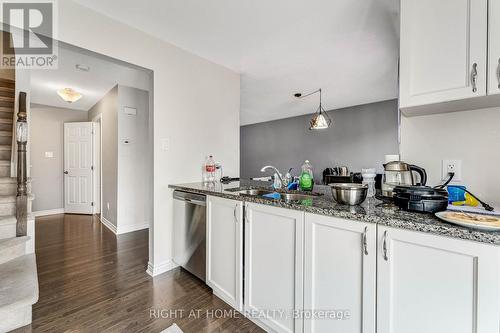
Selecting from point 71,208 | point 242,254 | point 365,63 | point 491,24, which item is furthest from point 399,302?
point 71,208

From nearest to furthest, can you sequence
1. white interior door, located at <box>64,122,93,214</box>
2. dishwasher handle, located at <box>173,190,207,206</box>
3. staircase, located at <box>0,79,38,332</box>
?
staircase, located at <box>0,79,38,332</box> → dishwasher handle, located at <box>173,190,207,206</box> → white interior door, located at <box>64,122,93,214</box>

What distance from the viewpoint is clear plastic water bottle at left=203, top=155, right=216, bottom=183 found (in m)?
2.75

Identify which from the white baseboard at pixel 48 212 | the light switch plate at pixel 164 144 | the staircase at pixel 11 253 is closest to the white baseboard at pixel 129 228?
the staircase at pixel 11 253

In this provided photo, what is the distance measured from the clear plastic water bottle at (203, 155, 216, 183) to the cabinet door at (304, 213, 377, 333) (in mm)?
1696

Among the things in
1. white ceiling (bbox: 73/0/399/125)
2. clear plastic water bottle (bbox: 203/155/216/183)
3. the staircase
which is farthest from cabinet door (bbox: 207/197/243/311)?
white ceiling (bbox: 73/0/399/125)

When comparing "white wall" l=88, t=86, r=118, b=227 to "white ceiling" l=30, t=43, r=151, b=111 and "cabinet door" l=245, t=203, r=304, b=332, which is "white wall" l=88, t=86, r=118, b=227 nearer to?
"white ceiling" l=30, t=43, r=151, b=111

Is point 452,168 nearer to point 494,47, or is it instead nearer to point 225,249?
point 494,47

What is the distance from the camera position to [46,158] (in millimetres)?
4977

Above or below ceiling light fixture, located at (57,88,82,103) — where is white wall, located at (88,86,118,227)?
below

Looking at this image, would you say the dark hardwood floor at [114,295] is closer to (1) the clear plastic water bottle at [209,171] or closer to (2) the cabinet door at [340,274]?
(2) the cabinet door at [340,274]

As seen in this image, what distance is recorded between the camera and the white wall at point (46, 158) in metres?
4.84

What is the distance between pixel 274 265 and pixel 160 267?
148cm

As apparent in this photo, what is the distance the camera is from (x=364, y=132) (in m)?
5.14

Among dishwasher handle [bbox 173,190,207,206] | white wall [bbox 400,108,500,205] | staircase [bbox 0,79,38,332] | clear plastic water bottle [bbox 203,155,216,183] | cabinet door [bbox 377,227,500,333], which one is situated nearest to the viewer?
cabinet door [bbox 377,227,500,333]
